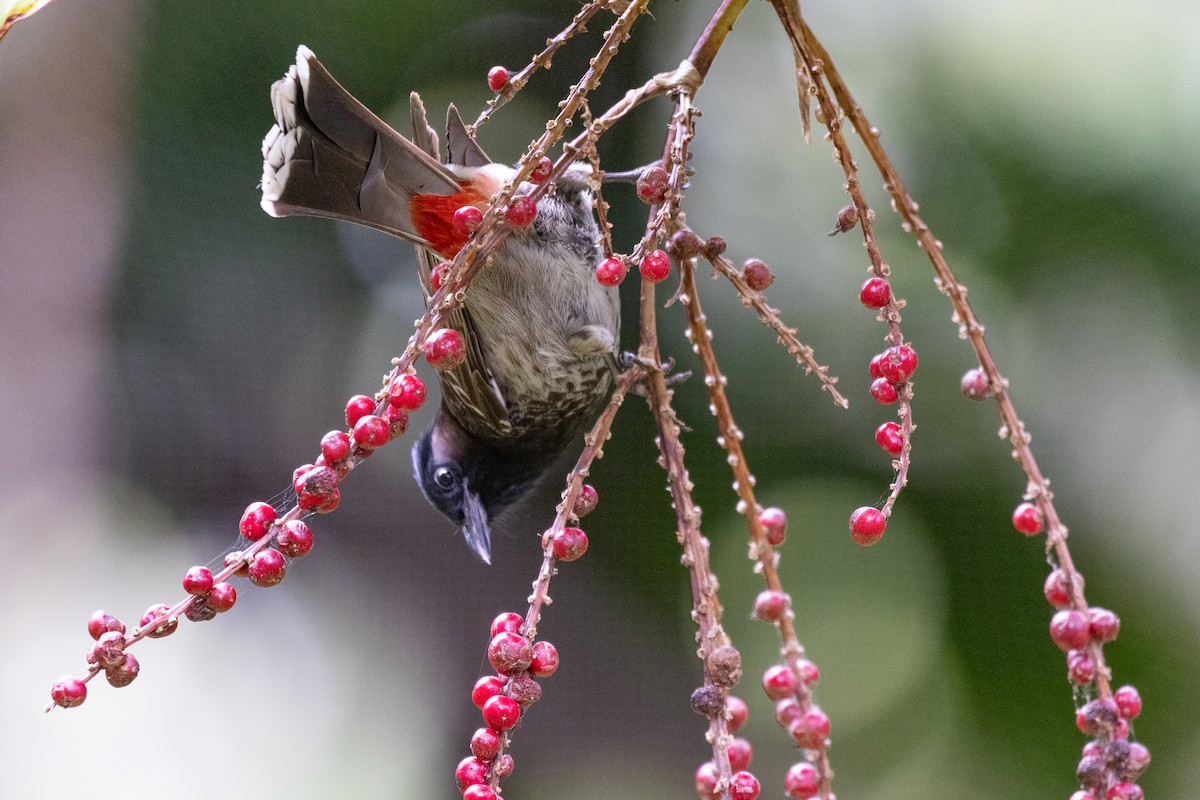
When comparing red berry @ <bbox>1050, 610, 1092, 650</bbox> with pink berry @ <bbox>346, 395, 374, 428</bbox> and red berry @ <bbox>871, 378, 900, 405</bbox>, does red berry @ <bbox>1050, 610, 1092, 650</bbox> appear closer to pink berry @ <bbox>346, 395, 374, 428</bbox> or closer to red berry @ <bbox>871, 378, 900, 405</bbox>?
red berry @ <bbox>871, 378, 900, 405</bbox>

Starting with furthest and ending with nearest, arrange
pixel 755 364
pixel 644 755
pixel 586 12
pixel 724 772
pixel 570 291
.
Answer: pixel 644 755
pixel 755 364
pixel 570 291
pixel 586 12
pixel 724 772

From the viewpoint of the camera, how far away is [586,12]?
79cm

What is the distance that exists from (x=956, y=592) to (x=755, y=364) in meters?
0.69

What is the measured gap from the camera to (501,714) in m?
0.68

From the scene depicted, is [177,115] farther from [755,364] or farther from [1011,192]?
[1011,192]

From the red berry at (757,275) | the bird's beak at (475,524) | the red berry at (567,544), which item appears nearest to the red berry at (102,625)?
the red berry at (567,544)

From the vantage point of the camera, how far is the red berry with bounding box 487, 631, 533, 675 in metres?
0.69

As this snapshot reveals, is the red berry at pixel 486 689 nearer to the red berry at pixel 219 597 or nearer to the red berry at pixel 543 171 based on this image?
the red berry at pixel 219 597

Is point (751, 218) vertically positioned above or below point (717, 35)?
above

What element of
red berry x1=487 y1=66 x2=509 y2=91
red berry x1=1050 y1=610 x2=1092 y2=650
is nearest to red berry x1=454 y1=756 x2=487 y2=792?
red berry x1=1050 y1=610 x2=1092 y2=650

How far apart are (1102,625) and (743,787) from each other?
0.83ft

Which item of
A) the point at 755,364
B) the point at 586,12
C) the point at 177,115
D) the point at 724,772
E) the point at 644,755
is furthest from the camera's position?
the point at 644,755

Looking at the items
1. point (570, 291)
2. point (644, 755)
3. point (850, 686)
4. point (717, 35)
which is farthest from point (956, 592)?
point (717, 35)

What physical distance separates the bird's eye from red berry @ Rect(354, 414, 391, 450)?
1277 millimetres
